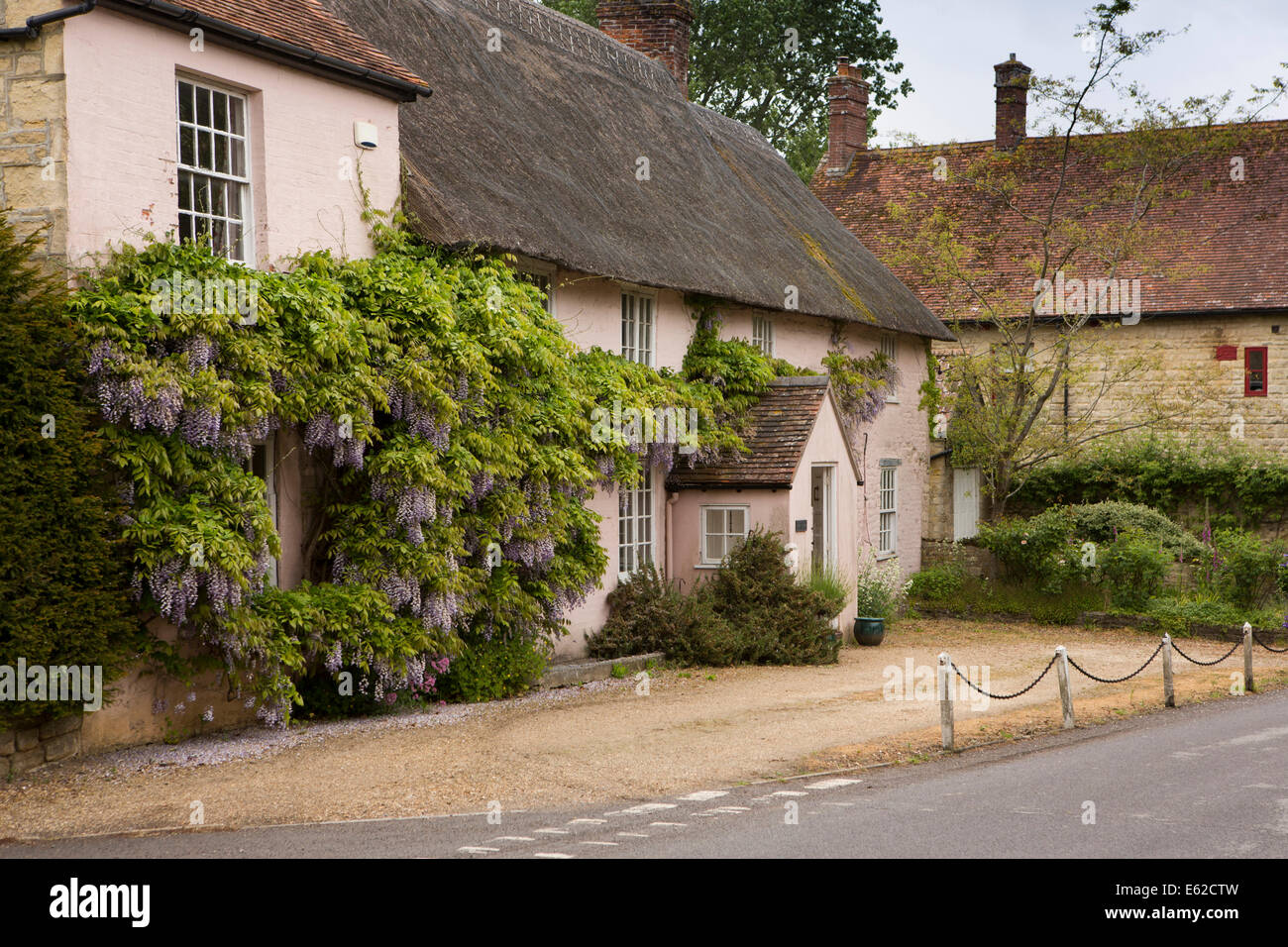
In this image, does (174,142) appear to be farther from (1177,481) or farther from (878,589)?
(1177,481)

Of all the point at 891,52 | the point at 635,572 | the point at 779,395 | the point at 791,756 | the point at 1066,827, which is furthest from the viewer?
the point at 891,52

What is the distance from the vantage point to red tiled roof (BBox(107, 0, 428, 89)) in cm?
1042

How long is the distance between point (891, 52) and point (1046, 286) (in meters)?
20.8

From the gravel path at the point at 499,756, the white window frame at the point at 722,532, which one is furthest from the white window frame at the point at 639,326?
the gravel path at the point at 499,756

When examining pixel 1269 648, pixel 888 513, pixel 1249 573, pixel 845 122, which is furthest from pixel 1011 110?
pixel 1269 648

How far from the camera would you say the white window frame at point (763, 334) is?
66.0 feet

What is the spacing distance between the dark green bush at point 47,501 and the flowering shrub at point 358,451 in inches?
9.3

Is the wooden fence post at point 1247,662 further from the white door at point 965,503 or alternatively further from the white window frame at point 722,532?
the white door at point 965,503

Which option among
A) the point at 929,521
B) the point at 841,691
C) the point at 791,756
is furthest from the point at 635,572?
the point at 929,521

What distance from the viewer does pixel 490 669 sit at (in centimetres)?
1337

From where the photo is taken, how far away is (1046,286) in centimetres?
2703

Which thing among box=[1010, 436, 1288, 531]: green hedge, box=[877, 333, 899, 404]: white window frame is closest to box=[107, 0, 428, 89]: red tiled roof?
box=[877, 333, 899, 404]: white window frame

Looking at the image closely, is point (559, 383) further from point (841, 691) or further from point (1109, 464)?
point (1109, 464)

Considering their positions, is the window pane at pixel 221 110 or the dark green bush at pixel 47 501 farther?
the window pane at pixel 221 110
